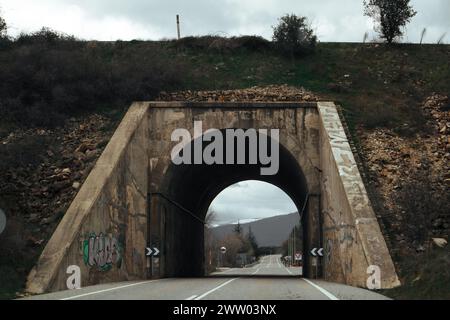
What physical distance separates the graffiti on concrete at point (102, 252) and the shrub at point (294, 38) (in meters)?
18.9

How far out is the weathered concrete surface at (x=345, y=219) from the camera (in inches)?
779

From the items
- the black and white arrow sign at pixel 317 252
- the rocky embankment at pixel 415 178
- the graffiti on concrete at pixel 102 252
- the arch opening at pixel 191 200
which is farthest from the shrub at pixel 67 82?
the rocky embankment at pixel 415 178

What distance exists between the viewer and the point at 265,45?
39.0 meters

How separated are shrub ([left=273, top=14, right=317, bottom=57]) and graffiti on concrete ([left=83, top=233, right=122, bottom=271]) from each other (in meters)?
18.9

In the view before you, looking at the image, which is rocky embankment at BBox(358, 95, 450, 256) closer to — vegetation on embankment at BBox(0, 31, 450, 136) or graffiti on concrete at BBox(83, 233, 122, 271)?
vegetation on embankment at BBox(0, 31, 450, 136)

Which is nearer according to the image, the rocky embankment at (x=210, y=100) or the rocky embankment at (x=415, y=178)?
the rocky embankment at (x=210, y=100)

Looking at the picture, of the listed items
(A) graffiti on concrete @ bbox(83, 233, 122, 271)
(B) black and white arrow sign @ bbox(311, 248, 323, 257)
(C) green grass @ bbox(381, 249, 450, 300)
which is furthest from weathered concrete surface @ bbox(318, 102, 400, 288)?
(A) graffiti on concrete @ bbox(83, 233, 122, 271)

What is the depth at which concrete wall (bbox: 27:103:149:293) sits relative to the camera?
1962 centimetres

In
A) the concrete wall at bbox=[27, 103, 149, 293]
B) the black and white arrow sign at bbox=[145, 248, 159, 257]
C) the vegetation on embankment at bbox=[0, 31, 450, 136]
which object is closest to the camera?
the concrete wall at bbox=[27, 103, 149, 293]

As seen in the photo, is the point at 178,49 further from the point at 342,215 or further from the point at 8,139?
the point at 342,215

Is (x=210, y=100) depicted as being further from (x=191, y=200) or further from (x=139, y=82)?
(x=191, y=200)

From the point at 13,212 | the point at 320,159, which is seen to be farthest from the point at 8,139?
the point at 320,159

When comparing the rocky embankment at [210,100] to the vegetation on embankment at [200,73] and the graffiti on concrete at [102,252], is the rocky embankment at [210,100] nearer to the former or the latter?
the vegetation on embankment at [200,73]
